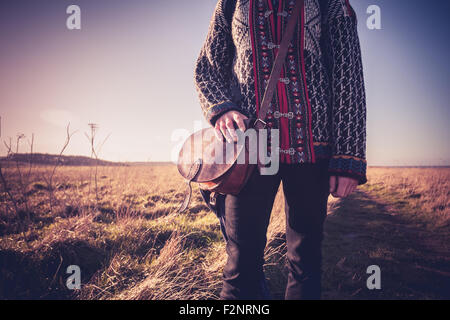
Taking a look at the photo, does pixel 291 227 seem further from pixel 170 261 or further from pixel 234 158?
pixel 170 261

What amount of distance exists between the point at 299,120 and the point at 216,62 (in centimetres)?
66

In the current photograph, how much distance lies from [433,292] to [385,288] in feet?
1.49

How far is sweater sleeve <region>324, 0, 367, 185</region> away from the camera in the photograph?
1.20 metres

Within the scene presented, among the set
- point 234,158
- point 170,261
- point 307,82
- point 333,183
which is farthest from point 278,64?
point 170,261

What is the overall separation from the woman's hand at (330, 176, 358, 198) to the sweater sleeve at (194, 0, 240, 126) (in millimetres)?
778

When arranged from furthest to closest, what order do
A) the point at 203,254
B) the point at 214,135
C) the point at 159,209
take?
the point at 159,209
the point at 203,254
the point at 214,135

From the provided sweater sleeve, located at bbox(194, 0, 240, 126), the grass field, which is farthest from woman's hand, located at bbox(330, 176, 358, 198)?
the grass field

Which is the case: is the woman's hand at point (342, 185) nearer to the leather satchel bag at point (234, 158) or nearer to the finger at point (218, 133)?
the leather satchel bag at point (234, 158)

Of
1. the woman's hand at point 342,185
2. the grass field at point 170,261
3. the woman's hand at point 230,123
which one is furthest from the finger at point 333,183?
the grass field at point 170,261

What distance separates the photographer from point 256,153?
1160 mm

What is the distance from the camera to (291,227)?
Result: 4.33 ft

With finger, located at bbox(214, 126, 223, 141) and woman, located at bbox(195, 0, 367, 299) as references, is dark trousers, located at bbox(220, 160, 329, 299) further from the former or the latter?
finger, located at bbox(214, 126, 223, 141)
